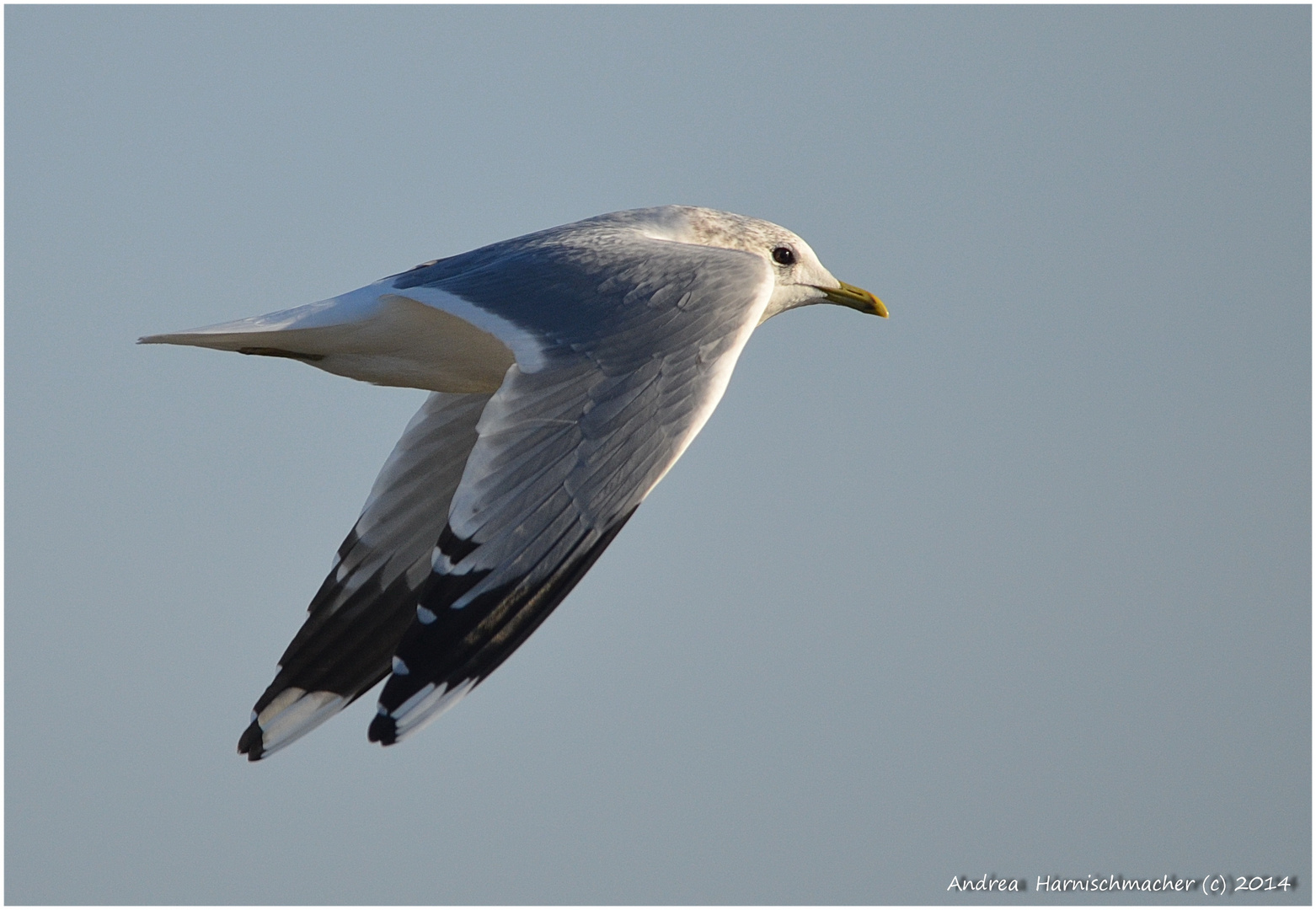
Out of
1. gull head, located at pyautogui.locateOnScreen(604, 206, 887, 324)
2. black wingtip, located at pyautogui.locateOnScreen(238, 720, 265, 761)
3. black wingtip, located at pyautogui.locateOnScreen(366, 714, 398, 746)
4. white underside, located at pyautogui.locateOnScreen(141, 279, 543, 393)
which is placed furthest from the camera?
gull head, located at pyautogui.locateOnScreen(604, 206, 887, 324)

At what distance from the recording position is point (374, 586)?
5.58 m

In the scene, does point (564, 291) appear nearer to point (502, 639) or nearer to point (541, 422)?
point (541, 422)

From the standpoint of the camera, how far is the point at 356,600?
556cm

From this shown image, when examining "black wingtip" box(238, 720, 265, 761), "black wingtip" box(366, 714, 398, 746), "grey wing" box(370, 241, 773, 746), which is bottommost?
"black wingtip" box(238, 720, 265, 761)

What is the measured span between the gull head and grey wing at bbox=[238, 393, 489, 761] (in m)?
0.88

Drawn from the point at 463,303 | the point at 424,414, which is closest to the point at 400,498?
the point at 424,414

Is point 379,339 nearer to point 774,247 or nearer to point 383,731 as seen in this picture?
point 774,247

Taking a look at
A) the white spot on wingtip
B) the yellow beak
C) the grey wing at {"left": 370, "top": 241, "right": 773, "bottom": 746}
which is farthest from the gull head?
the white spot on wingtip

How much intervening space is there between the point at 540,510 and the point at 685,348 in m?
0.64

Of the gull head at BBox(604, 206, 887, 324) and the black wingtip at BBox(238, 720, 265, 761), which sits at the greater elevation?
the gull head at BBox(604, 206, 887, 324)

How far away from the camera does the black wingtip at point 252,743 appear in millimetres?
5105

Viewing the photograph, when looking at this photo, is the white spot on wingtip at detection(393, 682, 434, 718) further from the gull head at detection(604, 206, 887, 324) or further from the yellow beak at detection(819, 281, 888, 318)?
the yellow beak at detection(819, 281, 888, 318)

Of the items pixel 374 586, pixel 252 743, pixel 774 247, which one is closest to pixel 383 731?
pixel 252 743

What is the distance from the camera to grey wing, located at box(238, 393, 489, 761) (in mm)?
5215
